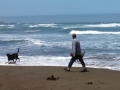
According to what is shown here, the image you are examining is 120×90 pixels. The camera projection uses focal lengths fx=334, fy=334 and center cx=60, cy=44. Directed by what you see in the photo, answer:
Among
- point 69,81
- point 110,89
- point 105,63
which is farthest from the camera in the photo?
point 105,63

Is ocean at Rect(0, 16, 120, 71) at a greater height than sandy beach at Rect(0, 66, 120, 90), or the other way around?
ocean at Rect(0, 16, 120, 71)

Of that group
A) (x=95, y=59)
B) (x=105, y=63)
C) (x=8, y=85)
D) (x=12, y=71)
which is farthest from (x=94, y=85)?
(x=95, y=59)

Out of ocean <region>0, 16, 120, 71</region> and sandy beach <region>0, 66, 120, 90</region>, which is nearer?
sandy beach <region>0, 66, 120, 90</region>

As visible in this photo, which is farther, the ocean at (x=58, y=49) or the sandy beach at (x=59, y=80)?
the ocean at (x=58, y=49)

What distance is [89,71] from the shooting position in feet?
36.7

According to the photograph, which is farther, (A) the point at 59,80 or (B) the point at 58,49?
(B) the point at 58,49

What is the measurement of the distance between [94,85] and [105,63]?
5491 millimetres

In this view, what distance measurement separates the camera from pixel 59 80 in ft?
30.3

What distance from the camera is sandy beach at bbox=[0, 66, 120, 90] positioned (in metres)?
8.29

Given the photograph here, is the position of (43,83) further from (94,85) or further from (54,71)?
(54,71)

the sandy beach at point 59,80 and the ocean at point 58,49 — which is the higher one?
the ocean at point 58,49

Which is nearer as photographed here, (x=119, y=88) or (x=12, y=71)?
(x=119, y=88)

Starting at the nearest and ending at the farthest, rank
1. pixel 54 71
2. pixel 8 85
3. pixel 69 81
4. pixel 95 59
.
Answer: pixel 8 85, pixel 69 81, pixel 54 71, pixel 95 59

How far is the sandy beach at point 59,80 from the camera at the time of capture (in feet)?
27.2
